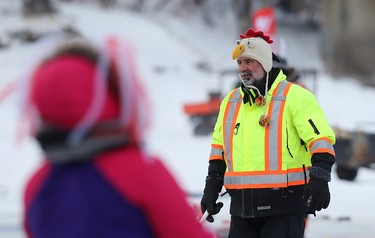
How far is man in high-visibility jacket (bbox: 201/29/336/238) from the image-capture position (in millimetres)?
4555

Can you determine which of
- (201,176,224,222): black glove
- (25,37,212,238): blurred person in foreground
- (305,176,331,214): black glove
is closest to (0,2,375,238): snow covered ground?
(201,176,224,222): black glove

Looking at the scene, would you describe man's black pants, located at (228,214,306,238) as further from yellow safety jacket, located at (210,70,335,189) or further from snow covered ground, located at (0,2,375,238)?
snow covered ground, located at (0,2,375,238)

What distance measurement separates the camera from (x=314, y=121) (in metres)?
4.54

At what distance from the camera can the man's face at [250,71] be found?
4828mm

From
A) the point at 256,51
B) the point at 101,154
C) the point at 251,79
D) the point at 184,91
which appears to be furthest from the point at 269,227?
the point at 184,91

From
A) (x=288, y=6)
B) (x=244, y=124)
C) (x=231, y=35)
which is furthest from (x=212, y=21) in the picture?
(x=244, y=124)

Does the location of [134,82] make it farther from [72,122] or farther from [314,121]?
[314,121]

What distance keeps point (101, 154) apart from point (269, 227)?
2451 millimetres

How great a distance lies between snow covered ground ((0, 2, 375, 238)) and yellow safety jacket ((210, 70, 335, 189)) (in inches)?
193

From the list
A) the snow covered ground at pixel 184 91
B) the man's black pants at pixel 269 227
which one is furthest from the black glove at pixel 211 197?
the snow covered ground at pixel 184 91

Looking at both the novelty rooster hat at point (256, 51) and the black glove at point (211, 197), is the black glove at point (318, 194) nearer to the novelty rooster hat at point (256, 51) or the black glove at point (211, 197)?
the black glove at point (211, 197)

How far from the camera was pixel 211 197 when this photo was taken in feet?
15.9

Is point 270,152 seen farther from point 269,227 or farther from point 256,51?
point 256,51

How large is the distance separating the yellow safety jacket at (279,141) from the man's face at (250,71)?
159mm
